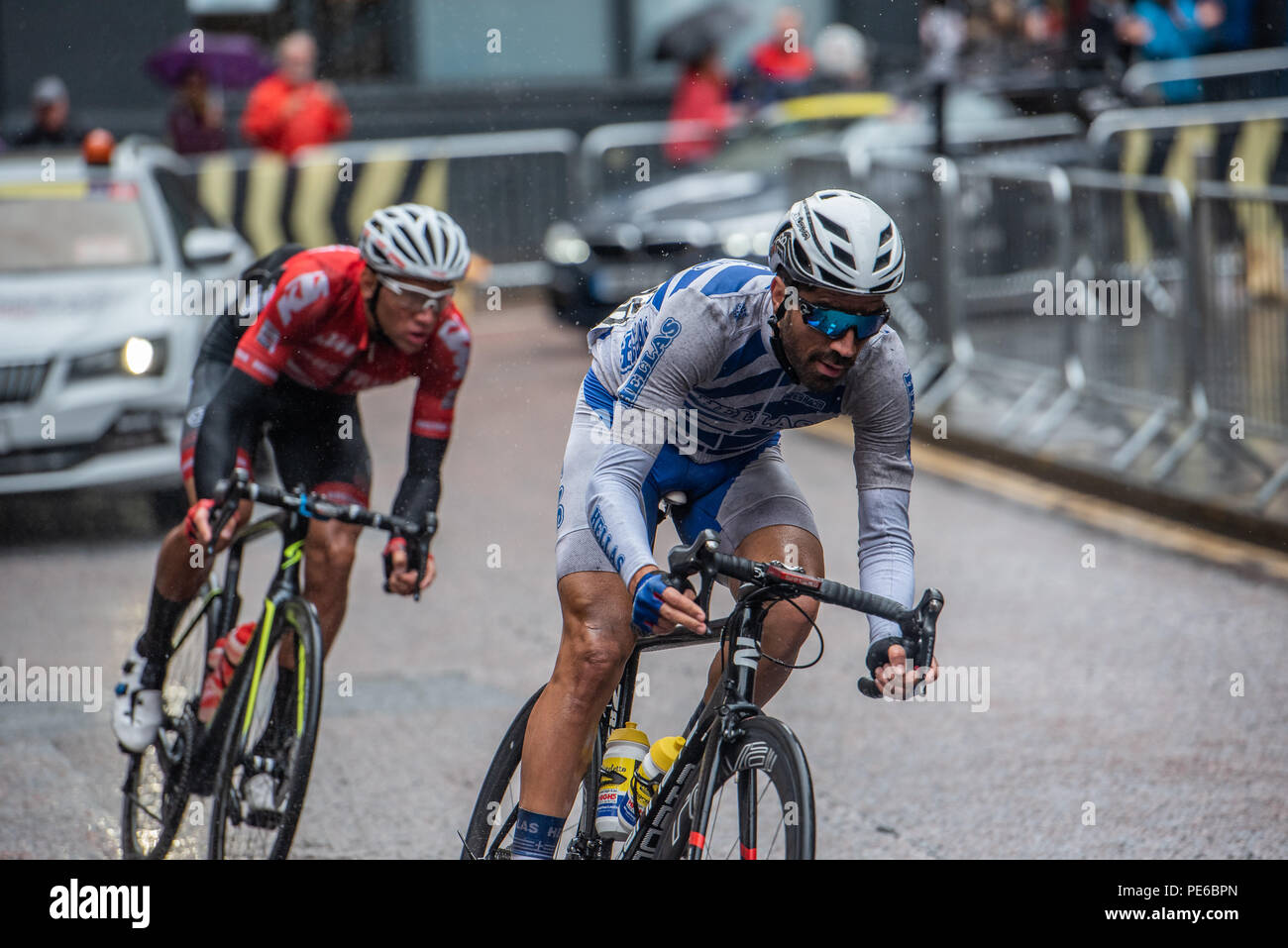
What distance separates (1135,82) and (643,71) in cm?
720

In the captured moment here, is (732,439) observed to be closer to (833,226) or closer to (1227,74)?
(833,226)

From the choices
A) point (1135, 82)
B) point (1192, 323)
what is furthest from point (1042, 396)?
point (1135, 82)

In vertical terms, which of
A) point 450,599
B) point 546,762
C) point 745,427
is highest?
point 745,427

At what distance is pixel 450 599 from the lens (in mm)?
8219

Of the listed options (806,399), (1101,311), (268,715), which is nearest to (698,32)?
(1101,311)

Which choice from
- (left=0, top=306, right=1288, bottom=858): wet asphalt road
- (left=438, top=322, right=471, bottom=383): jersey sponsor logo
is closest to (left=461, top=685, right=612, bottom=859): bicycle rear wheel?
(left=0, top=306, right=1288, bottom=858): wet asphalt road

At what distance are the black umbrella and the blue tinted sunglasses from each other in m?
13.8

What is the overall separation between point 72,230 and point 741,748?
761cm

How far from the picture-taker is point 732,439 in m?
4.10

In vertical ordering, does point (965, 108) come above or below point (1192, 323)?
above

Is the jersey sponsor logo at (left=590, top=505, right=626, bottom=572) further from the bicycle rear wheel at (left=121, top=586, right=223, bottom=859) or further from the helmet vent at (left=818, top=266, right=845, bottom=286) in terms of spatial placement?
the bicycle rear wheel at (left=121, top=586, right=223, bottom=859)

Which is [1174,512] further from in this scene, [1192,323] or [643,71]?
[643,71]

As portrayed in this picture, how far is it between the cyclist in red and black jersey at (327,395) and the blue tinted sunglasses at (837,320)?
4.56 feet

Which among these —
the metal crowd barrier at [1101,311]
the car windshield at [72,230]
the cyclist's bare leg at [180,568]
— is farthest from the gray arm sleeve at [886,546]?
the car windshield at [72,230]
